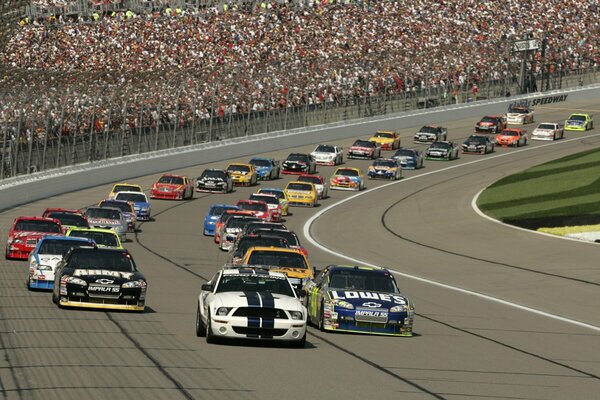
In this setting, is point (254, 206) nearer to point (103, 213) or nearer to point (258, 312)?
point (103, 213)

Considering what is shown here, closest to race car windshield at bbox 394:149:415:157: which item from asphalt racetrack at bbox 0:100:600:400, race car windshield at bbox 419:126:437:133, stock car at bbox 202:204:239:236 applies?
race car windshield at bbox 419:126:437:133

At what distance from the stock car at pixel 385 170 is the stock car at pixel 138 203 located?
2078 centimetres

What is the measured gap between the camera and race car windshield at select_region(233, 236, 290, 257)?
30.2 m

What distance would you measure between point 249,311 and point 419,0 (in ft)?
234

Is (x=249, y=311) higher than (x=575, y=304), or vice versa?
(x=249, y=311)

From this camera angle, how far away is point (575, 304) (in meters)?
30.4

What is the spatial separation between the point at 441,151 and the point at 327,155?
8.14 metres

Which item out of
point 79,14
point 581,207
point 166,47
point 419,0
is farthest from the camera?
point 419,0

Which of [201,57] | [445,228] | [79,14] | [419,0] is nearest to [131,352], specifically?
[445,228]

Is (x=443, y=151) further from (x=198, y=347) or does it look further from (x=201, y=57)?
(x=198, y=347)

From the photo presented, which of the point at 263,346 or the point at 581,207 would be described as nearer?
the point at 263,346

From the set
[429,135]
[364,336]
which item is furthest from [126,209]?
[429,135]

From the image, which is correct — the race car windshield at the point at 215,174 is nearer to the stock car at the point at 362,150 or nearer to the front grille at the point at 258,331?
the stock car at the point at 362,150

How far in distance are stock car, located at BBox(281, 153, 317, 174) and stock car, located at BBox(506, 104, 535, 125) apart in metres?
28.5
